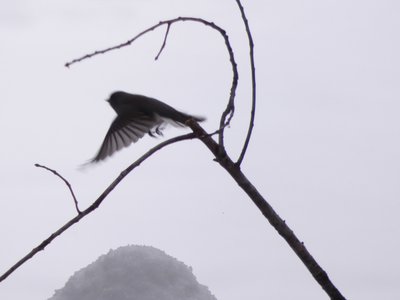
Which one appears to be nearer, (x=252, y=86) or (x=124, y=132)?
(x=252, y=86)

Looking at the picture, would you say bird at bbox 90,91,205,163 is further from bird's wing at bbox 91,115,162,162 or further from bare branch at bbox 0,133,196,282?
bare branch at bbox 0,133,196,282

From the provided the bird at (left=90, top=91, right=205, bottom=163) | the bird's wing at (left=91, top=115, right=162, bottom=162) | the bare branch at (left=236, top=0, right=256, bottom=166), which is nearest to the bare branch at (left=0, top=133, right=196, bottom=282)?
the bare branch at (left=236, top=0, right=256, bottom=166)

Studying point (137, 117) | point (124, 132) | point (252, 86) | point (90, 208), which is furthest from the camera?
point (124, 132)

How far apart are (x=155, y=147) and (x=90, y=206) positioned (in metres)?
0.22

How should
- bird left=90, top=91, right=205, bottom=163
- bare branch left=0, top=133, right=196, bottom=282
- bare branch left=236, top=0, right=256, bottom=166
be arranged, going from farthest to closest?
bird left=90, top=91, right=205, bottom=163, bare branch left=236, top=0, right=256, bottom=166, bare branch left=0, top=133, right=196, bottom=282

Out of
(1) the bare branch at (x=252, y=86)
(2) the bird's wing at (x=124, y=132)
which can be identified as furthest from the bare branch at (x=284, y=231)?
(2) the bird's wing at (x=124, y=132)

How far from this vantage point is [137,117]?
2443 mm

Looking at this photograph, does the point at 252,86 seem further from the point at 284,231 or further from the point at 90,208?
the point at 90,208

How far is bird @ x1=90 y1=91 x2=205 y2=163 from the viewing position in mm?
2164

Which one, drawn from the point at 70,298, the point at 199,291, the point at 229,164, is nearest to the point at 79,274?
the point at 70,298

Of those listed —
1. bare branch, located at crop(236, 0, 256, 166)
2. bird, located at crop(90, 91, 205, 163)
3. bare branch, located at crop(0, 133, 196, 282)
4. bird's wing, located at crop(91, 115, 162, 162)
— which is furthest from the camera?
bird's wing, located at crop(91, 115, 162, 162)

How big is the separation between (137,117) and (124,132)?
258mm

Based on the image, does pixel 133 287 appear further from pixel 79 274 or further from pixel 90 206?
pixel 90 206

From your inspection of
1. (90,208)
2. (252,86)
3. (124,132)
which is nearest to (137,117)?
(124,132)
